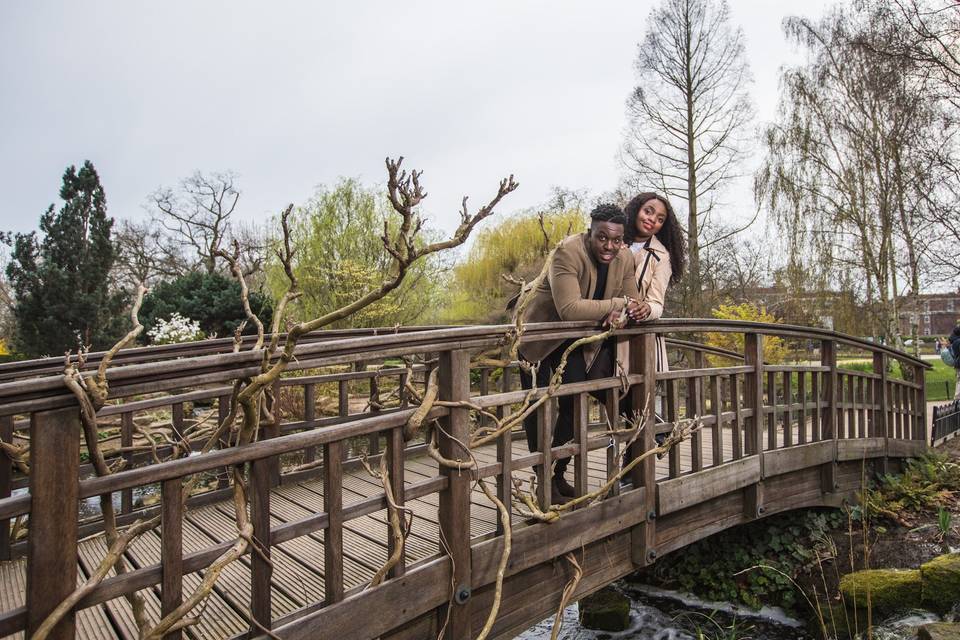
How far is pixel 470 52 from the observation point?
36.9 ft

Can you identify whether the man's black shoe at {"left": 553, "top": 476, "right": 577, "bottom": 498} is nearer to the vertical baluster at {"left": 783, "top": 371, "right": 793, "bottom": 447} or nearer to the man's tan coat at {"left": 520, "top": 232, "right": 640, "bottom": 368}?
the man's tan coat at {"left": 520, "top": 232, "right": 640, "bottom": 368}

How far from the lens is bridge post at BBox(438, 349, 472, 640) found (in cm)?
247

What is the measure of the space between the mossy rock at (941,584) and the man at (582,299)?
2.81 meters

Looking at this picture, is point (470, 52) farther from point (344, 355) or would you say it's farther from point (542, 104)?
point (344, 355)

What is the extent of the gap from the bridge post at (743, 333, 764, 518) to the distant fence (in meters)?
5.09

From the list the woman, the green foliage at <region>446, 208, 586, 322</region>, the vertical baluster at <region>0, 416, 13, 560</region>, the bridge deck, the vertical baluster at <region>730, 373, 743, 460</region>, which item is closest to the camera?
the bridge deck

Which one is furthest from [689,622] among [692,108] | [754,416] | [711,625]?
[692,108]

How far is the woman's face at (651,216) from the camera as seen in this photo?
3484mm

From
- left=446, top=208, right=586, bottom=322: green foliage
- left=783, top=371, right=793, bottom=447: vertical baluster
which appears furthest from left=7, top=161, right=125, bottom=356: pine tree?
left=783, top=371, right=793, bottom=447: vertical baluster

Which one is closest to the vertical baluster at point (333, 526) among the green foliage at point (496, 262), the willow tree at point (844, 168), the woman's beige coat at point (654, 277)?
the woman's beige coat at point (654, 277)

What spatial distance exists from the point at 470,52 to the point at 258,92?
4.67 metres

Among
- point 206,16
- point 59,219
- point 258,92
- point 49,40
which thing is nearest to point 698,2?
point 258,92

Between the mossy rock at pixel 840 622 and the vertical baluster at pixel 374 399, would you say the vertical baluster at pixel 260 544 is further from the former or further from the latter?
the mossy rock at pixel 840 622

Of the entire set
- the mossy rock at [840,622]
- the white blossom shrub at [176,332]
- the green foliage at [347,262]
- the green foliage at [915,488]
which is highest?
the green foliage at [347,262]
